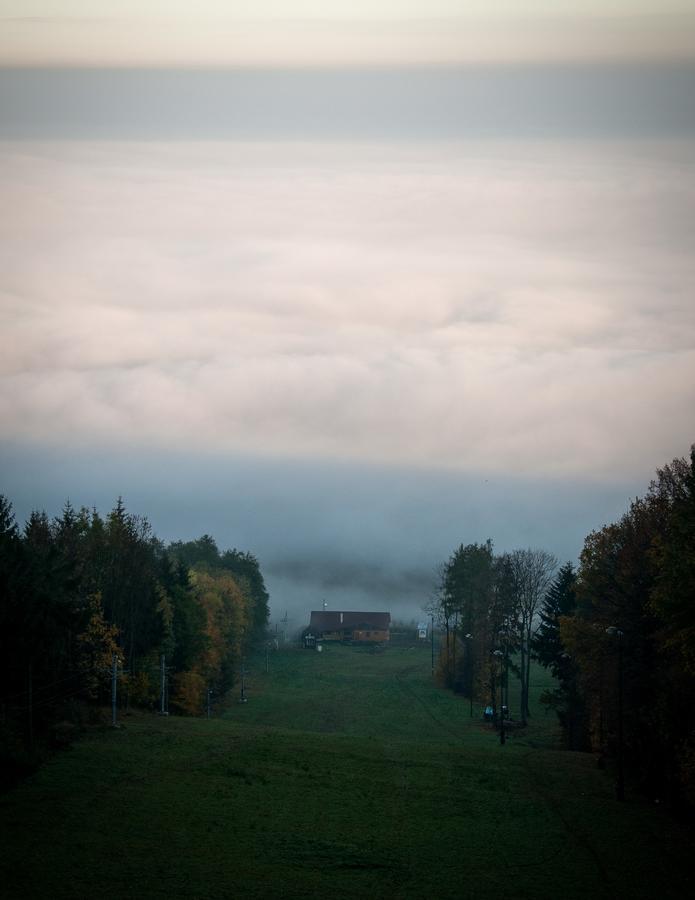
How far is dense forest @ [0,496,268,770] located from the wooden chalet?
61.1m

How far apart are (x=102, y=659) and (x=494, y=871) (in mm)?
41511

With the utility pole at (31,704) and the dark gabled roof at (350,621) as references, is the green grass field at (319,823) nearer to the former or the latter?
the utility pole at (31,704)

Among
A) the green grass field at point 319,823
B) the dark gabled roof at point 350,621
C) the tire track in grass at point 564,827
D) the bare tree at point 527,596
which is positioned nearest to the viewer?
the green grass field at point 319,823

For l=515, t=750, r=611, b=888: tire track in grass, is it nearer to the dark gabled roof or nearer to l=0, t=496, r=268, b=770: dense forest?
l=0, t=496, r=268, b=770: dense forest

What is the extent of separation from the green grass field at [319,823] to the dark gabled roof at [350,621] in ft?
407

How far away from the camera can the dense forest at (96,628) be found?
53.9m

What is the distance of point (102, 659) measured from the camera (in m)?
71.2

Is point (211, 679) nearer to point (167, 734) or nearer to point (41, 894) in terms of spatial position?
point (167, 734)

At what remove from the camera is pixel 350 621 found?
192875 millimetres

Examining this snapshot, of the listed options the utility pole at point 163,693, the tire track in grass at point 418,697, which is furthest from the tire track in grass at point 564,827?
the utility pole at point 163,693

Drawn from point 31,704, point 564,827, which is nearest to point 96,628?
point 31,704

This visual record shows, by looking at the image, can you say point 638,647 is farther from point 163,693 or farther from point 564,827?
point 163,693

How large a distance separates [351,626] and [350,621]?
2085mm

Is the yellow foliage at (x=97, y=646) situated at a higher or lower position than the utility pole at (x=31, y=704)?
higher
